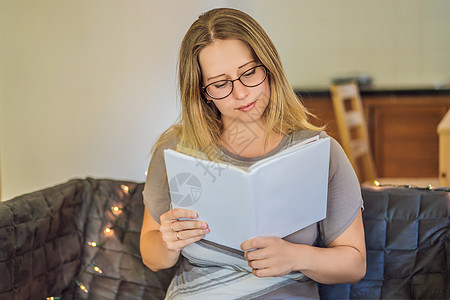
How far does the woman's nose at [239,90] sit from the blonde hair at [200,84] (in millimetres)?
74

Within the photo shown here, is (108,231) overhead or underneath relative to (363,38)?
underneath

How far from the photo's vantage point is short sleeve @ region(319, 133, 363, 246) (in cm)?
120

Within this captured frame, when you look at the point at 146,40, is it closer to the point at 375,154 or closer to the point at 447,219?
the point at 447,219

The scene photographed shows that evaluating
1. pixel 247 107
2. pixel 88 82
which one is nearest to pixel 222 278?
pixel 247 107

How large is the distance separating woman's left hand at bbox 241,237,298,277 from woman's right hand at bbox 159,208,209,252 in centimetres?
11

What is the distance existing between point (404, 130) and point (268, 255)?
2518 millimetres

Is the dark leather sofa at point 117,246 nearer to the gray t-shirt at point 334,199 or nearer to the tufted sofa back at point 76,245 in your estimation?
the tufted sofa back at point 76,245

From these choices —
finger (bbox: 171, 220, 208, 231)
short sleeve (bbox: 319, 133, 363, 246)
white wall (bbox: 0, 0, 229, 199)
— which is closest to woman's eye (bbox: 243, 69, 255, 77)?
short sleeve (bbox: 319, 133, 363, 246)

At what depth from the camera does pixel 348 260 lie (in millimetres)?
1162

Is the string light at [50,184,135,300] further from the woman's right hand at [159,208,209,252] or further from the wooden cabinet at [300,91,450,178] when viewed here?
the wooden cabinet at [300,91,450,178]

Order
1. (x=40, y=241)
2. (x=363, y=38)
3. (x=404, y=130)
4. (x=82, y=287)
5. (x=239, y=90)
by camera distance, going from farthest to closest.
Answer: (x=363, y=38) → (x=404, y=130) → (x=82, y=287) → (x=40, y=241) → (x=239, y=90)

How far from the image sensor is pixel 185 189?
1.08 metres

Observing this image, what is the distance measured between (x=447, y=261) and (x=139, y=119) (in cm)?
138

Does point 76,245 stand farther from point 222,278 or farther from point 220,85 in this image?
point 220,85
